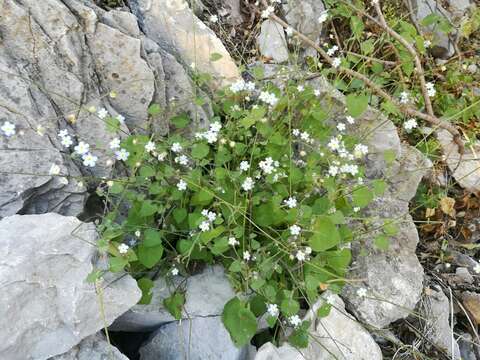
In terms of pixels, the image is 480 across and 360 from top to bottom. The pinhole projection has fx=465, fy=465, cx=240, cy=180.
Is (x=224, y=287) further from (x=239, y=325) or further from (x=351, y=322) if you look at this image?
(x=351, y=322)

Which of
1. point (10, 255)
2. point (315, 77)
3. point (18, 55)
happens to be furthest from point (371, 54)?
point (10, 255)

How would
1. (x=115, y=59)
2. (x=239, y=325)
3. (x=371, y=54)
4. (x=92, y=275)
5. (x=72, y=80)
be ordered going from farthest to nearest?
(x=371, y=54) < (x=115, y=59) < (x=72, y=80) < (x=239, y=325) < (x=92, y=275)

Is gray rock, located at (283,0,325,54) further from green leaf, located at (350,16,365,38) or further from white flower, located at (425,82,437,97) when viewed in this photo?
white flower, located at (425,82,437,97)

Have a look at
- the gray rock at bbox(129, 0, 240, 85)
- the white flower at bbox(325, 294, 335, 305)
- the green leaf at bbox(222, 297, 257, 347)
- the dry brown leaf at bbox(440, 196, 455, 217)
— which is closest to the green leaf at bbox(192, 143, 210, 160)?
the green leaf at bbox(222, 297, 257, 347)

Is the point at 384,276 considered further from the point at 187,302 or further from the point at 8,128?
the point at 8,128

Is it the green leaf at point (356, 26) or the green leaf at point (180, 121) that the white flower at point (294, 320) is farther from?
the green leaf at point (356, 26)

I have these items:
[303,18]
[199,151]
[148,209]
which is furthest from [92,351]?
[303,18]

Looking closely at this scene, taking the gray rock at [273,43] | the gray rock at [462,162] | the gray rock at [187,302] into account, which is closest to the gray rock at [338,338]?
the gray rock at [187,302]
